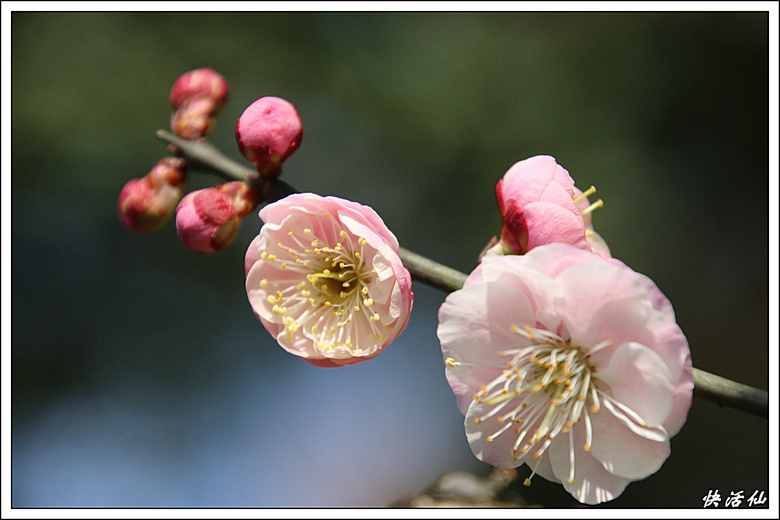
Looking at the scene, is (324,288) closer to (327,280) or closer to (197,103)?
(327,280)

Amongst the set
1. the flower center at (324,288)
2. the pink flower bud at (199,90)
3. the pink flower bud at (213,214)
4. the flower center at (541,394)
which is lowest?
the flower center at (541,394)

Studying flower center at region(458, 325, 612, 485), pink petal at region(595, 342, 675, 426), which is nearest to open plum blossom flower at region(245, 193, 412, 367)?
flower center at region(458, 325, 612, 485)

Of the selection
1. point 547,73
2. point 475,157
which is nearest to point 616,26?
point 547,73

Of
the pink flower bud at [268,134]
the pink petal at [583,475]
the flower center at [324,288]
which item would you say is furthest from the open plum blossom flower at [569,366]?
the pink flower bud at [268,134]

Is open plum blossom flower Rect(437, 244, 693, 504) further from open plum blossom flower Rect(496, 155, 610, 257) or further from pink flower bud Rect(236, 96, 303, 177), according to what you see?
pink flower bud Rect(236, 96, 303, 177)

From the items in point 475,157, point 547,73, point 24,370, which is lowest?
point 24,370

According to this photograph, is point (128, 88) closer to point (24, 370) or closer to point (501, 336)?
point (24, 370)

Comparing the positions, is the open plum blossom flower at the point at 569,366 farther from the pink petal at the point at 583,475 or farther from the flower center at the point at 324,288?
the flower center at the point at 324,288
